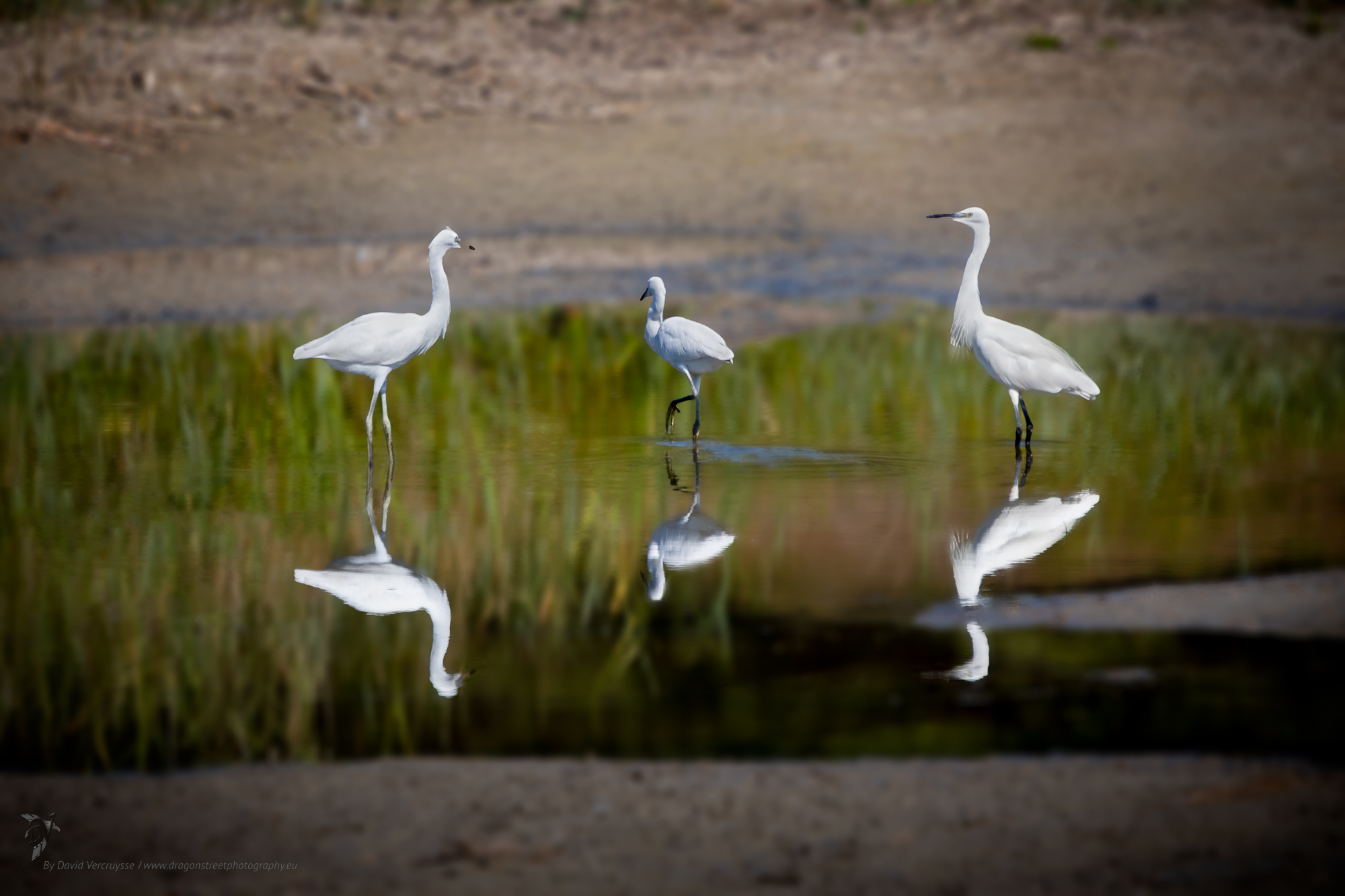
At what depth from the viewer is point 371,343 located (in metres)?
8.20

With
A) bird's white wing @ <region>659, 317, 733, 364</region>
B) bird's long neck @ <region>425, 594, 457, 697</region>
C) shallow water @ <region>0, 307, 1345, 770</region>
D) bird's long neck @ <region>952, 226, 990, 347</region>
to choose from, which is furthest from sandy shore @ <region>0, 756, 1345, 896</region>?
bird's long neck @ <region>952, 226, 990, 347</region>

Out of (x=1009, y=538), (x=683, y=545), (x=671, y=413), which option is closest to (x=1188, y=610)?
(x=1009, y=538)

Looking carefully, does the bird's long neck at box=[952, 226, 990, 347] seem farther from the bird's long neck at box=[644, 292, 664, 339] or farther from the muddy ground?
the muddy ground

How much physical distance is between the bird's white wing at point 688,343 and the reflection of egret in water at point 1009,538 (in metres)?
1.91

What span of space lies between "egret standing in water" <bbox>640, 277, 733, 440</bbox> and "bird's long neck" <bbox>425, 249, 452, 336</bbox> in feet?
3.97

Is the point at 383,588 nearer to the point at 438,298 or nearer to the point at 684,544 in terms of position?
the point at 684,544

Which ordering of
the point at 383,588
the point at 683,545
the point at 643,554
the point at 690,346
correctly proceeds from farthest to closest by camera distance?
the point at 690,346
the point at 683,545
the point at 643,554
the point at 383,588

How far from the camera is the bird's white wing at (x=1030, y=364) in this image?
8344 mm

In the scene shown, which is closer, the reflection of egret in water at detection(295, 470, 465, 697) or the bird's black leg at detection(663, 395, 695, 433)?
the reflection of egret in water at detection(295, 470, 465, 697)

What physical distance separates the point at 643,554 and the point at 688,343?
2485mm

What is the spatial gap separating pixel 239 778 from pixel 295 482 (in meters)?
3.52

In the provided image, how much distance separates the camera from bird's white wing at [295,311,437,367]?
26.9 feet

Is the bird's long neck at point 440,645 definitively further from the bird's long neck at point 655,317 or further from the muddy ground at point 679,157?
the muddy ground at point 679,157

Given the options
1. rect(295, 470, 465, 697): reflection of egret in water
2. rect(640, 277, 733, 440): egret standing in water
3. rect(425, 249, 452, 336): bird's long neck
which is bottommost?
rect(295, 470, 465, 697): reflection of egret in water
